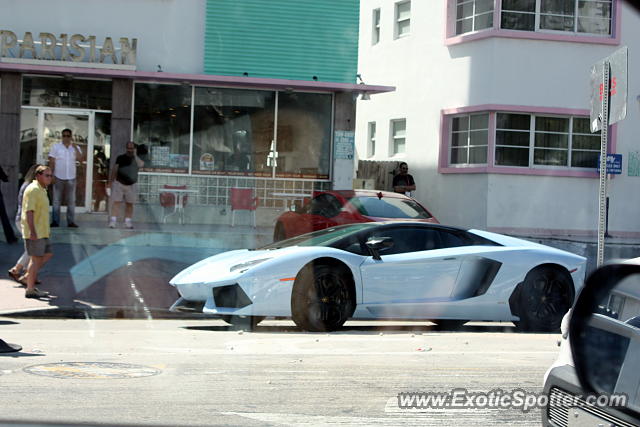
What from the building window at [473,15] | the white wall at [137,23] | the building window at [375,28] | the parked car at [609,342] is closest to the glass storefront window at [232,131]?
the white wall at [137,23]

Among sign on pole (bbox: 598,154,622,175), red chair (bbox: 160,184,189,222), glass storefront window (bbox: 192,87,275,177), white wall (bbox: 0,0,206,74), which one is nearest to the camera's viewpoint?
white wall (bbox: 0,0,206,74)

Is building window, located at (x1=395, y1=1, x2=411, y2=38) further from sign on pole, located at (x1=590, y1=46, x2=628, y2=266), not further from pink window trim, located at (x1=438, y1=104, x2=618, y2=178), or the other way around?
sign on pole, located at (x1=590, y1=46, x2=628, y2=266)

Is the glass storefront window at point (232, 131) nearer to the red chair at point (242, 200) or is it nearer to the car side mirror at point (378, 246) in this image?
the red chair at point (242, 200)

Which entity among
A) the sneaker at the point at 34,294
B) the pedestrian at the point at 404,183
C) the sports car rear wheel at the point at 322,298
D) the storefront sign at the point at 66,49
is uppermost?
the storefront sign at the point at 66,49

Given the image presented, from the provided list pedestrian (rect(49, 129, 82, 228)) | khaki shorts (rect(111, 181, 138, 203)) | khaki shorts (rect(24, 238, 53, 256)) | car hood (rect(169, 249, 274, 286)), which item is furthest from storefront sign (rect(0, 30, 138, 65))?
car hood (rect(169, 249, 274, 286))

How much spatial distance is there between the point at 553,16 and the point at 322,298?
1398 cm

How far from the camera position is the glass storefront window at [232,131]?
20594 millimetres

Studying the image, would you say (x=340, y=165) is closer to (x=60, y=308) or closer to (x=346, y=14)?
(x=346, y=14)

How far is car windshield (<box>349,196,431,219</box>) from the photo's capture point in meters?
15.1

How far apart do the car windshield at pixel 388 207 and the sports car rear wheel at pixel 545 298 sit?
503 centimetres

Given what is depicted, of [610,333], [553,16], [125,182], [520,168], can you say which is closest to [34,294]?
[125,182]

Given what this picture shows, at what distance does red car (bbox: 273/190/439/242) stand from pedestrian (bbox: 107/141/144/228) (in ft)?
11.1

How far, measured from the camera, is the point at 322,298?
370 inches

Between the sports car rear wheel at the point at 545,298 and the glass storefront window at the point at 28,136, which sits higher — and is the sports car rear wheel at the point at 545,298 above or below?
below
